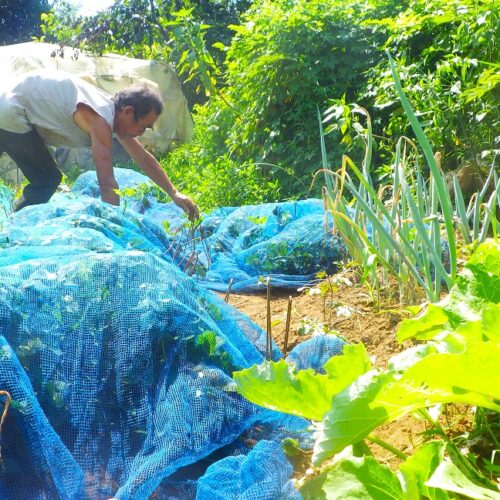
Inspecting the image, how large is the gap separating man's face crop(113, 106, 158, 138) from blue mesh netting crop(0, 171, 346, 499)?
2.31m

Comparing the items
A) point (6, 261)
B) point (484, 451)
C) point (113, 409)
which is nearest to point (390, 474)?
point (484, 451)

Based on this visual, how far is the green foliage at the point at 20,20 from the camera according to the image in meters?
21.0

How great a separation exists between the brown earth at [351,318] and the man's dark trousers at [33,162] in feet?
5.92

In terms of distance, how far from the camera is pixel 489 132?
5.21m

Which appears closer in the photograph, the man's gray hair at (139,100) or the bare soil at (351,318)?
the bare soil at (351,318)

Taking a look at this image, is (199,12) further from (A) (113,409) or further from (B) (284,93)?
(A) (113,409)

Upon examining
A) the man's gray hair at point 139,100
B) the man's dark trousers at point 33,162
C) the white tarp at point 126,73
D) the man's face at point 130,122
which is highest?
the man's gray hair at point 139,100

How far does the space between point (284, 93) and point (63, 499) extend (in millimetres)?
6212

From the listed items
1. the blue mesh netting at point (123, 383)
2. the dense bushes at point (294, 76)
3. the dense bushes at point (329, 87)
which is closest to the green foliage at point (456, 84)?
the dense bushes at point (329, 87)

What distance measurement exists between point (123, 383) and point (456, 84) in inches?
152

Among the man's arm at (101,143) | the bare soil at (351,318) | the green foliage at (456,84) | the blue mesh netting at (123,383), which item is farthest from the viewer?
the green foliage at (456,84)

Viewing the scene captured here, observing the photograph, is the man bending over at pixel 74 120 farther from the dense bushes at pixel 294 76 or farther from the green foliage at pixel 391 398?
the green foliage at pixel 391 398

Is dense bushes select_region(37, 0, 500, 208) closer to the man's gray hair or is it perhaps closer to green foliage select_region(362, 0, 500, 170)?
green foliage select_region(362, 0, 500, 170)

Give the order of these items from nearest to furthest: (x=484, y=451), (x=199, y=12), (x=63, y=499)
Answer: (x=484, y=451) → (x=63, y=499) → (x=199, y=12)
